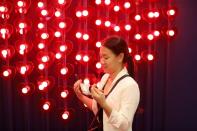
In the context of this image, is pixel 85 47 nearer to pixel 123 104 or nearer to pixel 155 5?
pixel 155 5

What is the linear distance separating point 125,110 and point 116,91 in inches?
5.4

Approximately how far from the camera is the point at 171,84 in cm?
348

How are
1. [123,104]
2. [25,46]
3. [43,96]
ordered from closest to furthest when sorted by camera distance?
1. [123,104]
2. [25,46]
3. [43,96]

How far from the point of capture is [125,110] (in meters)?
1.93

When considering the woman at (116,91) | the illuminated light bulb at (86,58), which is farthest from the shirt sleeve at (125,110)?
the illuminated light bulb at (86,58)

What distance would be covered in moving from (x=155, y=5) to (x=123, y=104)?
1.52m

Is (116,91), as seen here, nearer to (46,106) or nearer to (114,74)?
(114,74)

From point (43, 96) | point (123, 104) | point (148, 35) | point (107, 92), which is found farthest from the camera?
point (43, 96)

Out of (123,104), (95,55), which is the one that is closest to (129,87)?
(123,104)

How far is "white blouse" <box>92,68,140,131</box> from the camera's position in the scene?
191cm

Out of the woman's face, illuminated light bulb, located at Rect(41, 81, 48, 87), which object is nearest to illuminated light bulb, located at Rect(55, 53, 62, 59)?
illuminated light bulb, located at Rect(41, 81, 48, 87)

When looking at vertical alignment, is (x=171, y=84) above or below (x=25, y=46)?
below

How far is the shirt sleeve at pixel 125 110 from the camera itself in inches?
75.0

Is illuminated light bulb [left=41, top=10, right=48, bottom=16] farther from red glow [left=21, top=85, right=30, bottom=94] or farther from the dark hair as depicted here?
the dark hair
